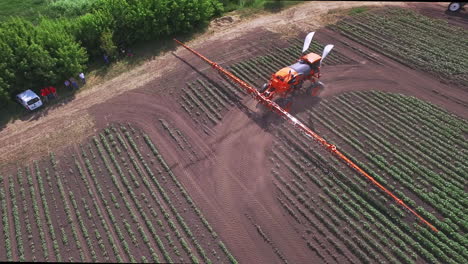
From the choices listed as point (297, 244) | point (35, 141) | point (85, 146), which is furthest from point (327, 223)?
point (35, 141)

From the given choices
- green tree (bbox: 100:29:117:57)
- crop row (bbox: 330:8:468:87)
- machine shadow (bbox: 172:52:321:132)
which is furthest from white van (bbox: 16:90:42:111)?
crop row (bbox: 330:8:468:87)

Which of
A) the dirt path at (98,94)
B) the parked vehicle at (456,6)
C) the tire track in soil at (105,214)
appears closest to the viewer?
the tire track in soil at (105,214)

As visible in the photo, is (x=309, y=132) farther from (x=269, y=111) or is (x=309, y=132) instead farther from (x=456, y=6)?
(x=456, y=6)

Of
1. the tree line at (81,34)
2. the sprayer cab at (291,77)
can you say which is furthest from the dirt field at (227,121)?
the tree line at (81,34)

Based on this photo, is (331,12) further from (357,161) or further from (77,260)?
(77,260)

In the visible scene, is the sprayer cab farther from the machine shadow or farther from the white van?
the white van

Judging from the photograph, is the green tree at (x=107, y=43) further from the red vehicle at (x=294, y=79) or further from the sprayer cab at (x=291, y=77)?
the sprayer cab at (x=291, y=77)
